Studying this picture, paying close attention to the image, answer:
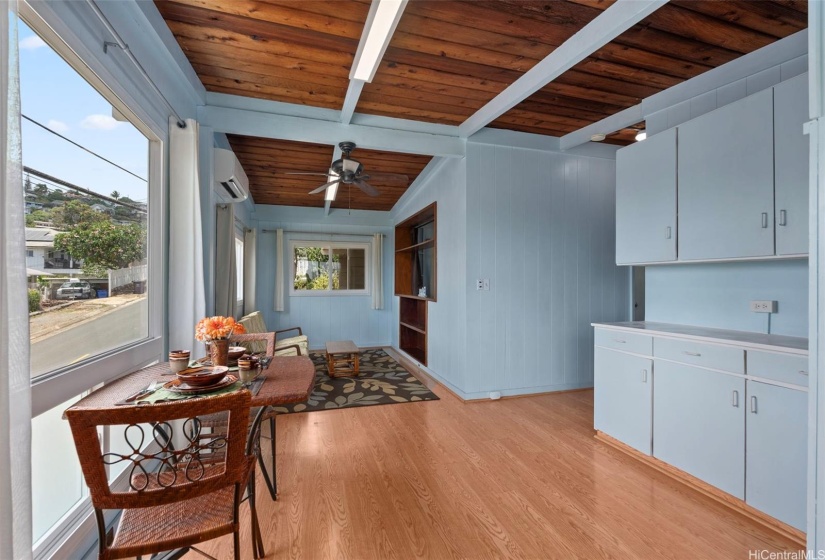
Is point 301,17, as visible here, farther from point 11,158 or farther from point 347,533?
point 347,533

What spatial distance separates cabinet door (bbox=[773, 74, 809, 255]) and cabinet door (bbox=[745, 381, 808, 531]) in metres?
0.78

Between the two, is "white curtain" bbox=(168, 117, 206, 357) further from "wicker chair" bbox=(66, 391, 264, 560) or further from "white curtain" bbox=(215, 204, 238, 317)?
"white curtain" bbox=(215, 204, 238, 317)

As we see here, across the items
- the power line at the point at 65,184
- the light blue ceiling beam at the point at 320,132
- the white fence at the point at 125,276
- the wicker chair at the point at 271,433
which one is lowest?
the wicker chair at the point at 271,433

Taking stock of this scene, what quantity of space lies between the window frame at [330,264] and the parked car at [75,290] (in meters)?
5.06

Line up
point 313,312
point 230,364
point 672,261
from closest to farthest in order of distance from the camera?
point 230,364 → point 672,261 → point 313,312

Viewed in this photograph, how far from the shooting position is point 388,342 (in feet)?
23.0

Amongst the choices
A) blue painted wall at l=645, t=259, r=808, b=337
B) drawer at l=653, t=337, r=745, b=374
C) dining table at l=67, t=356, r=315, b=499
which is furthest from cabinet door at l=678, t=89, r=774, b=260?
dining table at l=67, t=356, r=315, b=499

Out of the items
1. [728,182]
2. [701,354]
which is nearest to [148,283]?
[701,354]

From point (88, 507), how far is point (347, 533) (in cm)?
111

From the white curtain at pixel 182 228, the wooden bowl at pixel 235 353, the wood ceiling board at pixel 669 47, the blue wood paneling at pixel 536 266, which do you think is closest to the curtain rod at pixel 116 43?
the white curtain at pixel 182 228

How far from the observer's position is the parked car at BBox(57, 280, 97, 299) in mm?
1379

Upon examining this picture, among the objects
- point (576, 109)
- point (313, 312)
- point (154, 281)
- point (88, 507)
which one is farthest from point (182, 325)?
point (313, 312)

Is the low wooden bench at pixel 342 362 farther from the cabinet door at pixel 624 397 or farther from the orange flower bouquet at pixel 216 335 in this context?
the cabinet door at pixel 624 397

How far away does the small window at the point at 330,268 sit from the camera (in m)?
6.68
